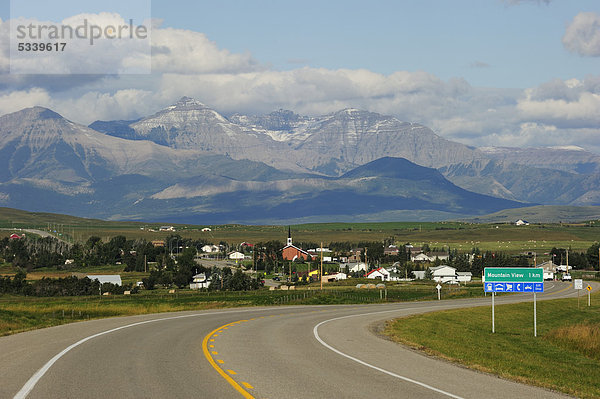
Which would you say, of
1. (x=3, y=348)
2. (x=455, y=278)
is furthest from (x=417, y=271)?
(x=3, y=348)

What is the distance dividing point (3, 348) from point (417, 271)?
156792mm

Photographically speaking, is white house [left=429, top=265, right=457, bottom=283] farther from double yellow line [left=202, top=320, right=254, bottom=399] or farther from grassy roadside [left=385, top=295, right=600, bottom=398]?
double yellow line [left=202, top=320, right=254, bottom=399]

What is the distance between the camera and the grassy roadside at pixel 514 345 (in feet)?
80.7

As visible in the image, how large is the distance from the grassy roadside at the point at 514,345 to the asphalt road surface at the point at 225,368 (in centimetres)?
140

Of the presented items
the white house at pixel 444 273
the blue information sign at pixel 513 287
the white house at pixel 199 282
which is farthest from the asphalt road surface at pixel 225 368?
the white house at pixel 444 273

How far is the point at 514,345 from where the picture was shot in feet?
125

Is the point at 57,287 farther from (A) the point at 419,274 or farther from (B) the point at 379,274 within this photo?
(A) the point at 419,274

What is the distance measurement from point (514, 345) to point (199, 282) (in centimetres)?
10866

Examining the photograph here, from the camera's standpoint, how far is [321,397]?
18688 mm

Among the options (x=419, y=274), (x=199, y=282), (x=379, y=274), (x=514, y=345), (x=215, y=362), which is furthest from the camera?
(x=419, y=274)

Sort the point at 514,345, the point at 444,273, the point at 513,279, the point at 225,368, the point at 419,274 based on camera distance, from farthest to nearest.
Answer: the point at 419,274 → the point at 444,273 → the point at 513,279 → the point at 514,345 → the point at 225,368

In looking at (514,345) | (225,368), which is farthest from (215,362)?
(514,345)

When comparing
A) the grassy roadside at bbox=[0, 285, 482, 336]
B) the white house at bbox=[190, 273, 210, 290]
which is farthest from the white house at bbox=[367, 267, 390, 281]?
the grassy roadside at bbox=[0, 285, 482, 336]

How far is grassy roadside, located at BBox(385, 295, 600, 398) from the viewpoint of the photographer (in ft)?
80.7
